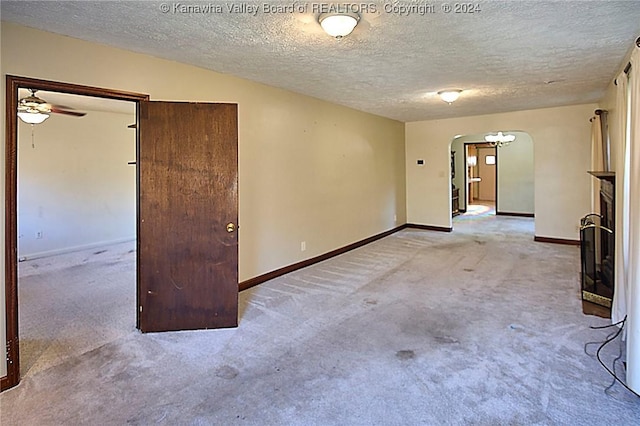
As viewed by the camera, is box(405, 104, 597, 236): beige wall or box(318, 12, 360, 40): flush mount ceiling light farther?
box(405, 104, 597, 236): beige wall

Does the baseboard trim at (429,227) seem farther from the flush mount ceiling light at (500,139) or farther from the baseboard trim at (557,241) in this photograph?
the flush mount ceiling light at (500,139)

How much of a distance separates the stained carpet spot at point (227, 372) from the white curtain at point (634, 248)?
7.88 ft

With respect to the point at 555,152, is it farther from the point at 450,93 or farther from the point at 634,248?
the point at 634,248

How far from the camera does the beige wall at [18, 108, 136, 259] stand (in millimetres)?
6449

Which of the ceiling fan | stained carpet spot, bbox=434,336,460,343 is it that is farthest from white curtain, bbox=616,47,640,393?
the ceiling fan

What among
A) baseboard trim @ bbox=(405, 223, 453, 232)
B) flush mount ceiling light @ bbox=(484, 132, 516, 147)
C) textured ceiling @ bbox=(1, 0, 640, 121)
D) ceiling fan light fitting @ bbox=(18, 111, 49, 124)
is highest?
flush mount ceiling light @ bbox=(484, 132, 516, 147)

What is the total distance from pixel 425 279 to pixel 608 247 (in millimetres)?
1927

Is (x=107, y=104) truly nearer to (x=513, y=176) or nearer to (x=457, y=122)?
(x=457, y=122)

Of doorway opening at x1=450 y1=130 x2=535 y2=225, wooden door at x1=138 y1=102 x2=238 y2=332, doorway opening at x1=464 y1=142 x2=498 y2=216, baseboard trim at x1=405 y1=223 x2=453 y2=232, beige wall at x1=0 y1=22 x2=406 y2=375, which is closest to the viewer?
beige wall at x1=0 y1=22 x2=406 y2=375

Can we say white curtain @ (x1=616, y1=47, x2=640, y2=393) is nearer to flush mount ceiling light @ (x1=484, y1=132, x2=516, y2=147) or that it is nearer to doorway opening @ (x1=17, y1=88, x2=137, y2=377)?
doorway opening @ (x1=17, y1=88, x2=137, y2=377)

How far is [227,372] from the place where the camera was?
265cm

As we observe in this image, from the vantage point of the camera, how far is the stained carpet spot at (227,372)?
2.60 meters

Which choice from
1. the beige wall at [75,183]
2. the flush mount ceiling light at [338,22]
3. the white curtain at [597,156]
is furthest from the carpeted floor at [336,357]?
the flush mount ceiling light at [338,22]

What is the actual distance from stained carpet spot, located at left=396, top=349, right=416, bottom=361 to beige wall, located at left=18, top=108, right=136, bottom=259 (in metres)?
5.72
